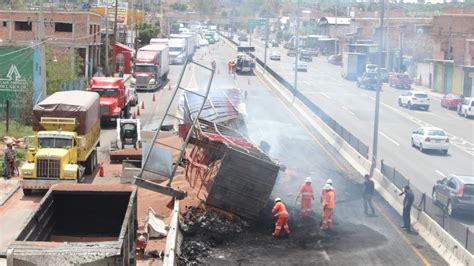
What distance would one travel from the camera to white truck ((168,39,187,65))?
8325 centimetres

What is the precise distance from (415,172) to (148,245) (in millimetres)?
14483

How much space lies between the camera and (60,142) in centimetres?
2431

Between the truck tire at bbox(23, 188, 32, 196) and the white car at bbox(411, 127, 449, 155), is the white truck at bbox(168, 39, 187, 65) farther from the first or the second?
the truck tire at bbox(23, 188, 32, 196)

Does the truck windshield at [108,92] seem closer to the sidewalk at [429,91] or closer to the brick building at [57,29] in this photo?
the brick building at [57,29]

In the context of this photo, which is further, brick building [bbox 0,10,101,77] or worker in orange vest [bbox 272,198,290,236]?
brick building [bbox 0,10,101,77]

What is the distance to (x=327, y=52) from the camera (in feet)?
367

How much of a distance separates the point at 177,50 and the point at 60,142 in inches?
2380

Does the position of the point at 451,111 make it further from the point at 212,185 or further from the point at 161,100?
the point at 212,185

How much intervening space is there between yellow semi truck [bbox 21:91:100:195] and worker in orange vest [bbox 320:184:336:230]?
8082 mm

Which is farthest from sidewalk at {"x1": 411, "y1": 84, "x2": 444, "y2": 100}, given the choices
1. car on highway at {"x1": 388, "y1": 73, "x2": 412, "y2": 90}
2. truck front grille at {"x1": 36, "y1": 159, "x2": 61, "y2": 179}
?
truck front grille at {"x1": 36, "y1": 159, "x2": 61, "y2": 179}

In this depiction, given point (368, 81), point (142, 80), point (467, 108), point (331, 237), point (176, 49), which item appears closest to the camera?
point (331, 237)

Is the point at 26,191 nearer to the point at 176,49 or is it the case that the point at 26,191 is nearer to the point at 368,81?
the point at 368,81

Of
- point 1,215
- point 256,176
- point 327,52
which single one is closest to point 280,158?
point 256,176

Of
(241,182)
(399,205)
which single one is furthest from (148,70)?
(241,182)
